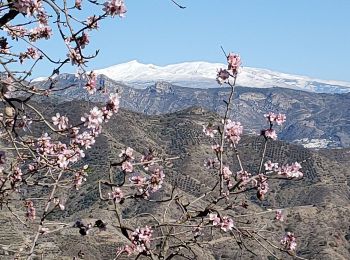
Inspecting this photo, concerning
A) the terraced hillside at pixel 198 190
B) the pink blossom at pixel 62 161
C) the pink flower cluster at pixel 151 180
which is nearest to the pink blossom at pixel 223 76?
the pink flower cluster at pixel 151 180

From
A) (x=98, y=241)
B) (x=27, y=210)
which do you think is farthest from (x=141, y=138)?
(x=27, y=210)

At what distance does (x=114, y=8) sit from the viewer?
5.08 meters

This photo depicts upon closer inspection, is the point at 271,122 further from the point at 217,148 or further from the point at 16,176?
the point at 16,176

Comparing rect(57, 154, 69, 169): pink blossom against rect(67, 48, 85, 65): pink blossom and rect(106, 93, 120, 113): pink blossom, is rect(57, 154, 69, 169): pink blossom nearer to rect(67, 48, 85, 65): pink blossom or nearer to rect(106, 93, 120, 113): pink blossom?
rect(106, 93, 120, 113): pink blossom

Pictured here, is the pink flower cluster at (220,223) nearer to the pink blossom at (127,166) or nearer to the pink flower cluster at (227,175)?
the pink blossom at (127,166)

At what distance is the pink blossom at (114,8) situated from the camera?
5.05m

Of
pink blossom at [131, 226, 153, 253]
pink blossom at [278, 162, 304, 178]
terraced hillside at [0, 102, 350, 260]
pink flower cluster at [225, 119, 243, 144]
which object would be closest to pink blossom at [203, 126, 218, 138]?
pink flower cluster at [225, 119, 243, 144]

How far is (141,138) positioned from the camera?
114m

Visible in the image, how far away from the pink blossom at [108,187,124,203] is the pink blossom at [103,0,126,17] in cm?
153

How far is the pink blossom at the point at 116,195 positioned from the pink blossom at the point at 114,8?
153cm

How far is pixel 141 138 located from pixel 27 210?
350ft

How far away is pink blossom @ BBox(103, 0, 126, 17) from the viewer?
5055 mm

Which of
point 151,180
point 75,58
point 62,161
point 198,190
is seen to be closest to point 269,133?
point 151,180

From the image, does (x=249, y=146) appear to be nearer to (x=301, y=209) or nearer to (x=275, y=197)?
(x=275, y=197)
